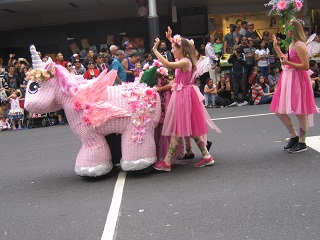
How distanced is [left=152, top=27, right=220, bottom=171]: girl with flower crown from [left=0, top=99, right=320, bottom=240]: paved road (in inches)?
19.4

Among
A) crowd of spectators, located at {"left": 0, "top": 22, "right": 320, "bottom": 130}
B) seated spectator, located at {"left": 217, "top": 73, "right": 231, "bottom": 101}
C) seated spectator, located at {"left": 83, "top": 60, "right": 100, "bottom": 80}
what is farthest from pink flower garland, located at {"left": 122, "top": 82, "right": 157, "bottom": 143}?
seated spectator, located at {"left": 217, "top": 73, "right": 231, "bottom": 101}

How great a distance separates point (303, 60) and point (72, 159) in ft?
12.6

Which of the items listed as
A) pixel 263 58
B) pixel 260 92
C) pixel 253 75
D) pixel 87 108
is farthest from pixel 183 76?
pixel 263 58

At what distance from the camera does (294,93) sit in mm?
6223

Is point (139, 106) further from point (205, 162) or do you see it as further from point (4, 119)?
point (4, 119)

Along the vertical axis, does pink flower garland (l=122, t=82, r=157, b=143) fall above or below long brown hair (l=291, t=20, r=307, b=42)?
below

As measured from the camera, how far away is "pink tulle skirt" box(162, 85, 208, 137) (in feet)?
18.7

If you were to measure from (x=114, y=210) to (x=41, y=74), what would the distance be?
6.31 ft

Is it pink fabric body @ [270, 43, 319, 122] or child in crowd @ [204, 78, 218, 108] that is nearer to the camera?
pink fabric body @ [270, 43, 319, 122]

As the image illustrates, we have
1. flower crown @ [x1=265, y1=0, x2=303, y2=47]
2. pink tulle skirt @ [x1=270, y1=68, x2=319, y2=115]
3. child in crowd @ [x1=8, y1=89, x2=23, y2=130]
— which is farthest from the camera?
child in crowd @ [x1=8, y1=89, x2=23, y2=130]

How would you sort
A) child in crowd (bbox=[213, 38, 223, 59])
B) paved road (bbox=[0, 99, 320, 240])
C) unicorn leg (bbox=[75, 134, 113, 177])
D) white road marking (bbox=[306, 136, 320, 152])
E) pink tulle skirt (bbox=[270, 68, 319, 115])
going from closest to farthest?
paved road (bbox=[0, 99, 320, 240]) → unicorn leg (bbox=[75, 134, 113, 177]) → pink tulle skirt (bbox=[270, 68, 319, 115]) → white road marking (bbox=[306, 136, 320, 152]) → child in crowd (bbox=[213, 38, 223, 59])

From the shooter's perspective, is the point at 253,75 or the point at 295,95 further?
the point at 253,75

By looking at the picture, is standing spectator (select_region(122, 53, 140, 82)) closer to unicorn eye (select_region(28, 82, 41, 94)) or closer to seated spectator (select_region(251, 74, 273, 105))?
seated spectator (select_region(251, 74, 273, 105))

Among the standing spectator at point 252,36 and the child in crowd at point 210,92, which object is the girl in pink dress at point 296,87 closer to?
the child in crowd at point 210,92
